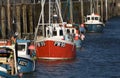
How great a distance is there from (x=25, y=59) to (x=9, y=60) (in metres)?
4.97

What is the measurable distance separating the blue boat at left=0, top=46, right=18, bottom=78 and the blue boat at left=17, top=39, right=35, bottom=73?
2.25 metres

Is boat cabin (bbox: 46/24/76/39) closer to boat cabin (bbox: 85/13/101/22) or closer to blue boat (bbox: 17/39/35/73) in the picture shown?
blue boat (bbox: 17/39/35/73)

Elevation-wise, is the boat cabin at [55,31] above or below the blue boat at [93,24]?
above

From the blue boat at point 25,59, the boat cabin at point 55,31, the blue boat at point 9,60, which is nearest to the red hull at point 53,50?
the boat cabin at point 55,31

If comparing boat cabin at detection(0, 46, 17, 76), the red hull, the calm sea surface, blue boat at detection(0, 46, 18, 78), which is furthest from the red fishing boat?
boat cabin at detection(0, 46, 17, 76)

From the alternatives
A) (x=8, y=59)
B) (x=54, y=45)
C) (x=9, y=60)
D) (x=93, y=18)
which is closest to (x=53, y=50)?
(x=54, y=45)

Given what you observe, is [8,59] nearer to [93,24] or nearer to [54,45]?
[54,45]

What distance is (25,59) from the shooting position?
1491 inches

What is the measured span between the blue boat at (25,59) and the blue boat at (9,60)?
7.37 ft

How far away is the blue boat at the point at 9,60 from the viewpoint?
3150 cm

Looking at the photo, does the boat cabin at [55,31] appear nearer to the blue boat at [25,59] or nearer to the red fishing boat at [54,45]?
the red fishing boat at [54,45]

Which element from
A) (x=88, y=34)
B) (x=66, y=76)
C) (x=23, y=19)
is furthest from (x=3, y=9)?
(x=88, y=34)

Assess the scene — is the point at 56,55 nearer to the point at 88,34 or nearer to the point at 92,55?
the point at 92,55

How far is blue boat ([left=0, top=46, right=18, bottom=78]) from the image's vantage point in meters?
31.5
